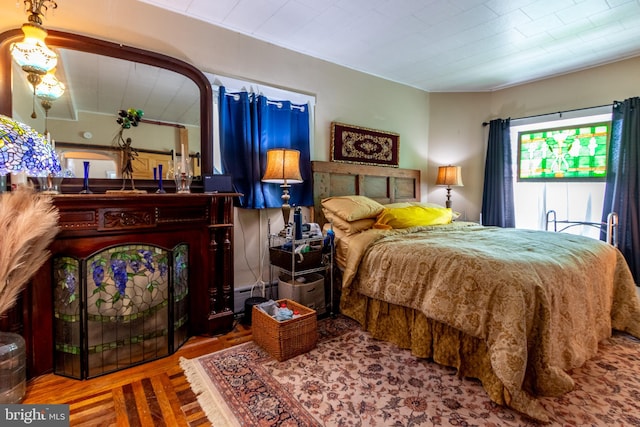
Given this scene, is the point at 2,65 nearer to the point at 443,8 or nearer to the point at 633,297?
the point at 443,8

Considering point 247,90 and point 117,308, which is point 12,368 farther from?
point 247,90

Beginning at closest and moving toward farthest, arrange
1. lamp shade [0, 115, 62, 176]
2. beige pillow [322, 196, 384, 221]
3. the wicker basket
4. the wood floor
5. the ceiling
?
lamp shade [0, 115, 62, 176]
the wood floor
the wicker basket
the ceiling
beige pillow [322, 196, 384, 221]

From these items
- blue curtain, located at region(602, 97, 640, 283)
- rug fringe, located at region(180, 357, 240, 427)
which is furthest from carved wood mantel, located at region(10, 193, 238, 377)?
blue curtain, located at region(602, 97, 640, 283)

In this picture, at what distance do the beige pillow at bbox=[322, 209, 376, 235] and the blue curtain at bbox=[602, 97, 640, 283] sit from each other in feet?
8.50

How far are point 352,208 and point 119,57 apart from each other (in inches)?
81.8

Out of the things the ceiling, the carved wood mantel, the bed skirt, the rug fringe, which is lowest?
the rug fringe

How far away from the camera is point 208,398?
1.60 m

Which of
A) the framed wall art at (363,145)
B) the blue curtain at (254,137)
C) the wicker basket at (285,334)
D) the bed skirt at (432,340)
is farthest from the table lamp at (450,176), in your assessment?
the wicker basket at (285,334)

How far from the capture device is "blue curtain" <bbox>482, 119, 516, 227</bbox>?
3938mm

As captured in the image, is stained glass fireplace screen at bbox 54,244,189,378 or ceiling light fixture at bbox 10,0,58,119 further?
stained glass fireplace screen at bbox 54,244,189,378

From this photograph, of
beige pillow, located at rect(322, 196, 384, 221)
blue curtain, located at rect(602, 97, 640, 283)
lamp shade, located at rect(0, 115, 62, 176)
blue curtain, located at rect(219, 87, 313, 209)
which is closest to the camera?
lamp shade, located at rect(0, 115, 62, 176)

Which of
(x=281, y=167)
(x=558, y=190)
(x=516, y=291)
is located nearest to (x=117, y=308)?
(x=281, y=167)

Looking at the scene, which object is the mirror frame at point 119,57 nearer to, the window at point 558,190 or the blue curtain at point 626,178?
the window at point 558,190

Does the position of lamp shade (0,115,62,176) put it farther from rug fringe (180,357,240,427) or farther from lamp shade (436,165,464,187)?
lamp shade (436,165,464,187)
